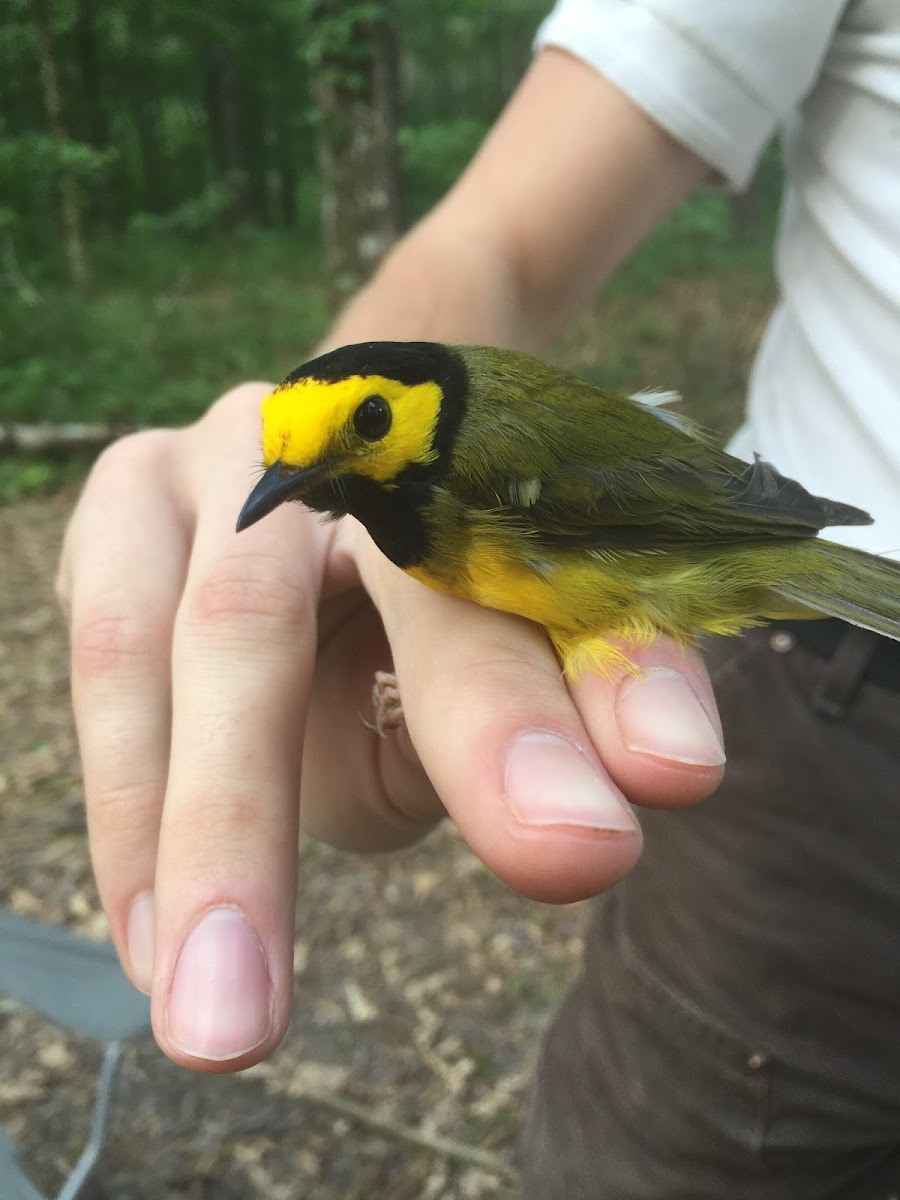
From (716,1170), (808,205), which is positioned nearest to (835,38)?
(808,205)

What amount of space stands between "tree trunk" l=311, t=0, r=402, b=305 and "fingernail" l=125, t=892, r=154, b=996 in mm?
6717

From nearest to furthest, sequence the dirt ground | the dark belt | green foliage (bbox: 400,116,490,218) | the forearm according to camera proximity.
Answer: the dark belt, the forearm, the dirt ground, green foliage (bbox: 400,116,490,218)

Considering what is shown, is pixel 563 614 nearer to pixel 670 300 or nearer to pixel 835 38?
pixel 835 38

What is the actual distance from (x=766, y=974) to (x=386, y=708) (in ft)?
3.47

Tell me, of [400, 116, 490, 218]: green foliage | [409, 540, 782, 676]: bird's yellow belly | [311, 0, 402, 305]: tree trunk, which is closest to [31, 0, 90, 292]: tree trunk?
[400, 116, 490, 218]: green foliage

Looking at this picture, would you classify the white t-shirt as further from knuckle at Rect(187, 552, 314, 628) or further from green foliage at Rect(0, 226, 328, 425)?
green foliage at Rect(0, 226, 328, 425)

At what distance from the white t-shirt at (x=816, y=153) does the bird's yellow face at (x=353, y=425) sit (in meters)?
0.94

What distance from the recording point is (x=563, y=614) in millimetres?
1582

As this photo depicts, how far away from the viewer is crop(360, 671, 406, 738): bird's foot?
1.78 metres

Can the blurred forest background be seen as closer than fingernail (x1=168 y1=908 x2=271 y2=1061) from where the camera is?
No

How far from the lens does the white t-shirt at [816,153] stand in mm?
1875

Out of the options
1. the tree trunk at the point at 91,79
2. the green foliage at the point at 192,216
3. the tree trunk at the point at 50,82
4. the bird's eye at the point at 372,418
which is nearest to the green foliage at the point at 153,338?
the green foliage at the point at 192,216

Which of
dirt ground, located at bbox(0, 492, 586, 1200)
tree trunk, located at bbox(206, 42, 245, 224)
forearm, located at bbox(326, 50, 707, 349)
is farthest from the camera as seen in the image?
tree trunk, located at bbox(206, 42, 245, 224)

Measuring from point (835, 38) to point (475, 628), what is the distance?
1.76 metres
